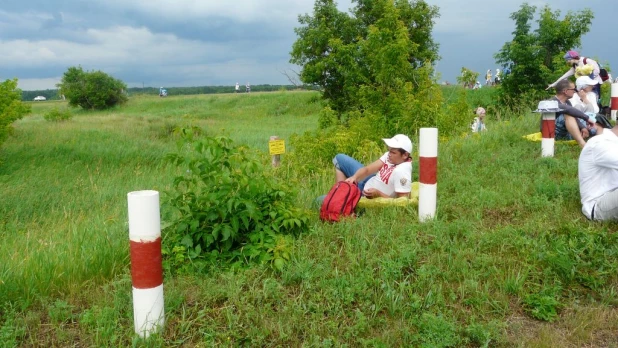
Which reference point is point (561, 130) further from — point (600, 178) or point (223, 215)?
point (223, 215)

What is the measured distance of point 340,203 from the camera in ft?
16.2

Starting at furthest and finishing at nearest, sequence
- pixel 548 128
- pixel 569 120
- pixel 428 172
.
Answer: pixel 569 120
pixel 548 128
pixel 428 172

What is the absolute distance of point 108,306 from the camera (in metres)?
3.41

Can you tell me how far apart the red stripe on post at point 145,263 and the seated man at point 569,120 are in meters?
6.40

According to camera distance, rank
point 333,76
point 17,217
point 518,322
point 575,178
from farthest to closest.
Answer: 1. point 333,76
2. point 17,217
3. point 575,178
4. point 518,322

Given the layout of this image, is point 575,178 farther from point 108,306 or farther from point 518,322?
point 108,306

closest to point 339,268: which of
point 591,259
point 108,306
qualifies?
point 108,306

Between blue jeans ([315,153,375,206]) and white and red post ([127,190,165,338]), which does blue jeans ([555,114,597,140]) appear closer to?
blue jeans ([315,153,375,206])

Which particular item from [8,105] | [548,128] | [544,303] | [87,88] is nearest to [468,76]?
[548,128]

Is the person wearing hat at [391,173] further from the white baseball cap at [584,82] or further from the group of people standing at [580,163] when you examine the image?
the white baseball cap at [584,82]

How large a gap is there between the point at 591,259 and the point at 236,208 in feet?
9.26

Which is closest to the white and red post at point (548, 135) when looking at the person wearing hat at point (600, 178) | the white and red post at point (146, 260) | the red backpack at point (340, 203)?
the person wearing hat at point (600, 178)

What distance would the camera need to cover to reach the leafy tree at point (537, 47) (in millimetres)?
16969

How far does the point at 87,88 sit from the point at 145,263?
46274 mm
